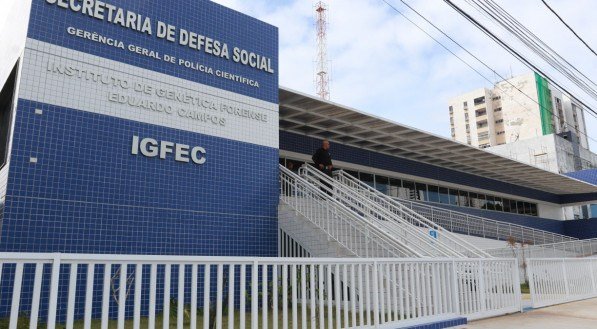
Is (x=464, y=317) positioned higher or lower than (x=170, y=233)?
lower

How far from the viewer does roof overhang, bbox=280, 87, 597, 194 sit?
12448 millimetres

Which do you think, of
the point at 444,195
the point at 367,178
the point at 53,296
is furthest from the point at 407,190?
the point at 53,296

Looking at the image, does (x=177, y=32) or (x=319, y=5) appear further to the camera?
(x=319, y=5)

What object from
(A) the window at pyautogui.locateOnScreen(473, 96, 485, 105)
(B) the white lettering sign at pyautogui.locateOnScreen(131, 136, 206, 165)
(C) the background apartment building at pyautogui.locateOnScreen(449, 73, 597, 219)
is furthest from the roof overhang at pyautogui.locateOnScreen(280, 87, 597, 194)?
(A) the window at pyautogui.locateOnScreen(473, 96, 485, 105)

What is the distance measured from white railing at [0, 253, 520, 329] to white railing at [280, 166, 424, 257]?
44.4 inches

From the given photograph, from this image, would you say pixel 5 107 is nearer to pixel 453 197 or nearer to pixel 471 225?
pixel 471 225

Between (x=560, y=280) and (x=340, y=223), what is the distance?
5.26m

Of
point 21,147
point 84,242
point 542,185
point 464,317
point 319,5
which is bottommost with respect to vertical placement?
point 464,317

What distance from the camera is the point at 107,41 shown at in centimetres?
840

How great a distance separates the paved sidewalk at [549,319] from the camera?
6809 mm

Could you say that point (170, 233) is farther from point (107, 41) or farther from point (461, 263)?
point (461, 263)

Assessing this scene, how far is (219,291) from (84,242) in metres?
4.33

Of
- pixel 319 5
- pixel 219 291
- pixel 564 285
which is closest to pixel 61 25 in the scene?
pixel 219 291

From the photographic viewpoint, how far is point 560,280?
33.2 ft
